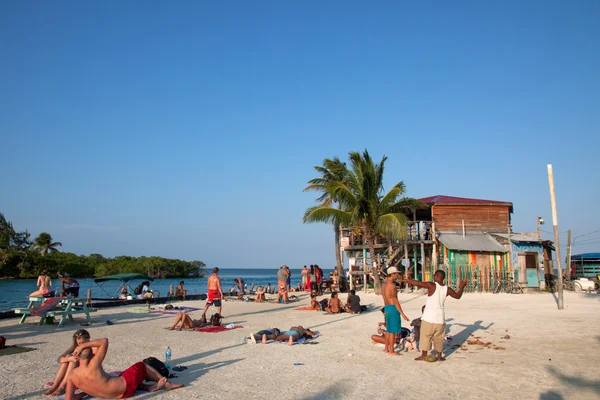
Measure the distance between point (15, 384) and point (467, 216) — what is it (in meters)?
24.5

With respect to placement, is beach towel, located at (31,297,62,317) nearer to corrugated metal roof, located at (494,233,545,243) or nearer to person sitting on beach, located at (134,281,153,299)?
person sitting on beach, located at (134,281,153,299)

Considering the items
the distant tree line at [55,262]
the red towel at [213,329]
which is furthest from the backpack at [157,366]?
the distant tree line at [55,262]

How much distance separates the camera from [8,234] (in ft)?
218

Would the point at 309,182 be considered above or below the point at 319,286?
above

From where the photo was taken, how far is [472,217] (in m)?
26.9

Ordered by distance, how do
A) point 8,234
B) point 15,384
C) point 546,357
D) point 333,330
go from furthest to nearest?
point 8,234
point 333,330
point 546,357
point 15,384

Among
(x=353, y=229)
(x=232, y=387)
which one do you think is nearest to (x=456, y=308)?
(x=353, y=229)

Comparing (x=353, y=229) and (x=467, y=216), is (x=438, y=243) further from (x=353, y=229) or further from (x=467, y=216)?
(x=353, y=229)

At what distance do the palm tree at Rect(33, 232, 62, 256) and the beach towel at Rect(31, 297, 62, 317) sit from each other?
65335 mm

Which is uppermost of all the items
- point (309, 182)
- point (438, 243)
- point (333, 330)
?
point (309, 182)

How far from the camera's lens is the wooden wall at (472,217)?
2653 cm

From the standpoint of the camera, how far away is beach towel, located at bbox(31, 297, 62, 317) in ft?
39.2

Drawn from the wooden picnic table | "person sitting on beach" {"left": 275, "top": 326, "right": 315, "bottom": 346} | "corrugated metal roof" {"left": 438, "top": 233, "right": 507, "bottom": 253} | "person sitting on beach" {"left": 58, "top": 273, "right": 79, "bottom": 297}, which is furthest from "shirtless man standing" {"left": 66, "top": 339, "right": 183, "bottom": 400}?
"corrugated metal roof" {"left": 438, "top": 233, "right": 507, "bottom": 253}

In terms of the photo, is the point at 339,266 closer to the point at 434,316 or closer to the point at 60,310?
the point at 60,310
